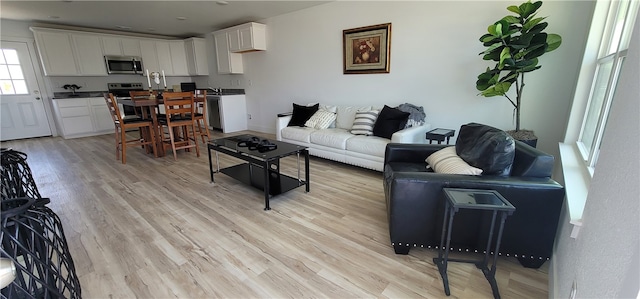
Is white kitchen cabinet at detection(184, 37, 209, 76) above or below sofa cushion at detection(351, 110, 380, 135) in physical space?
above

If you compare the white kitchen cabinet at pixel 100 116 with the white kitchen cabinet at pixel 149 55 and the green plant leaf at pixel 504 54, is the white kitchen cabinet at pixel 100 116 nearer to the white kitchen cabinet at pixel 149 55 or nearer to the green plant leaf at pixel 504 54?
the white kitchen cabinet at pixel 149 55

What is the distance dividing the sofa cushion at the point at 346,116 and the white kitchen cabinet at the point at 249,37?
8.03ft

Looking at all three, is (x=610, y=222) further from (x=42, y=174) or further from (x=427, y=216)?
(x=42, y=174)

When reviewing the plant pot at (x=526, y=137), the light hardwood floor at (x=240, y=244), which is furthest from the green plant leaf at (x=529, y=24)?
the light hardwood floor at (x=240, y=244)

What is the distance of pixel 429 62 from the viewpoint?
3301 millimetres

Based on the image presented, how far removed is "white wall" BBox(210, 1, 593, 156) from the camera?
2.57 m

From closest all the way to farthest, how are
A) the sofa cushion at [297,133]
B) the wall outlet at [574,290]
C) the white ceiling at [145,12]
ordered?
the wall outlet at [574,290], the sofa cushion at [297,133], the white ceiling at [145,12]

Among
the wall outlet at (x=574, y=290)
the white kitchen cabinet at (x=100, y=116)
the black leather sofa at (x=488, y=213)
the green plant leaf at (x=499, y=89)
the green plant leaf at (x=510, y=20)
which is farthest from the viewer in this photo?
the white kitchen cabinet at (x=100, y=116)

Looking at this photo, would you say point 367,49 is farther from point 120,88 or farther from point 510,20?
point 120,88

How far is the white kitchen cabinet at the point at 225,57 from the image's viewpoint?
19.1ft

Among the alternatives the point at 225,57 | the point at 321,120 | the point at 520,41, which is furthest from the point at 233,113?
the point at 520,41

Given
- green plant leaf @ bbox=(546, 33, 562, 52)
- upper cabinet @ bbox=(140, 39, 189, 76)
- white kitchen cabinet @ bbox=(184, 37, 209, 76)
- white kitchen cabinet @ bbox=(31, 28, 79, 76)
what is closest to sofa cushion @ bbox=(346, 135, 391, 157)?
green plant leaf @ bbox=(546, 33, 562, 52)

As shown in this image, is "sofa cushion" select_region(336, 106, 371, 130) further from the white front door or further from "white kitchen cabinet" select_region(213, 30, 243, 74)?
the white front door

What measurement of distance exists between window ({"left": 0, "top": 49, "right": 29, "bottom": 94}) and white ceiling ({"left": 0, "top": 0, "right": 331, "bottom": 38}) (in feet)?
2.43
